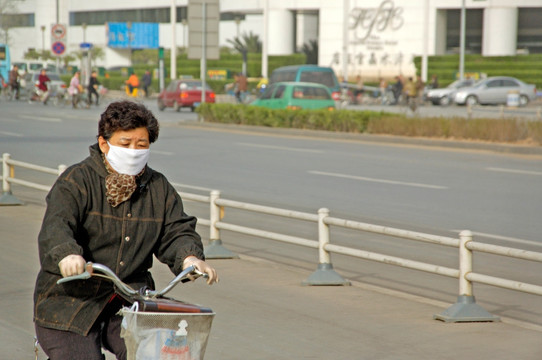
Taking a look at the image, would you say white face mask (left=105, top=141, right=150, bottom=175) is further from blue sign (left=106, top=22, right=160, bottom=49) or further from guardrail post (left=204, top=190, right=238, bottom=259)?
blue sign (left=106, top=22, right=160, bottom=49)

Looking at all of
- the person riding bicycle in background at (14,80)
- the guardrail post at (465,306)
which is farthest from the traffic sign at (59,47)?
the guardrail post at (465,306)

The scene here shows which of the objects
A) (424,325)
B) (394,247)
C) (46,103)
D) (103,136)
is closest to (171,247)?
(103,136)

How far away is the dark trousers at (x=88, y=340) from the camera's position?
11.7ft

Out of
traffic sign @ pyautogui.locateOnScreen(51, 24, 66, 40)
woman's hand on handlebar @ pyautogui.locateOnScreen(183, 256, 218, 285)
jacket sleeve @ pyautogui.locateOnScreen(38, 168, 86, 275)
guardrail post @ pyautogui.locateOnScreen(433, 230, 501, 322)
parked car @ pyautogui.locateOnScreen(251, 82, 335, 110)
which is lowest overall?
guardrail post @ pyautogui.locateOnScreen(433, 230, 501, 322)

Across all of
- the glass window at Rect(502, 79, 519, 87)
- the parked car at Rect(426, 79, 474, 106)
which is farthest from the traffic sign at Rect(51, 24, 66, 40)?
the glass window at Rect(502, 79, 519, 87)

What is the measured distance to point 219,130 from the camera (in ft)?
95.7

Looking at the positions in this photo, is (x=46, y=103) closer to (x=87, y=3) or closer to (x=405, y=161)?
(x=405, y=161)

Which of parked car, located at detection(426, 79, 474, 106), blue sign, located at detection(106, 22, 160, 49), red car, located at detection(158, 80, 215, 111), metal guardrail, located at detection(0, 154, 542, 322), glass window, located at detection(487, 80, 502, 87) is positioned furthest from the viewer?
blue sign, located at detection(106, 22, 160, 49)

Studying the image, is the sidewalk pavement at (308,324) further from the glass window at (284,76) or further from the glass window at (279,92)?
the glass window at (284,76)

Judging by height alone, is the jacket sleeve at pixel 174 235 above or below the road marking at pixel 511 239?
above

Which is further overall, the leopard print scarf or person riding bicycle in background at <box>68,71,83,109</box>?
person riding bicycle in background at <box>68,71,83,109</box>

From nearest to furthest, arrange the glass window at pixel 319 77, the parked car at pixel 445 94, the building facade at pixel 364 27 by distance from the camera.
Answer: the glass window at pixel 319 77, the parked car at pixel 445 94, the building facade at pixel 364 27

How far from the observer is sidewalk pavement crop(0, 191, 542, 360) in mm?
5992

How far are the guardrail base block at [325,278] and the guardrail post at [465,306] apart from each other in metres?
1.31
